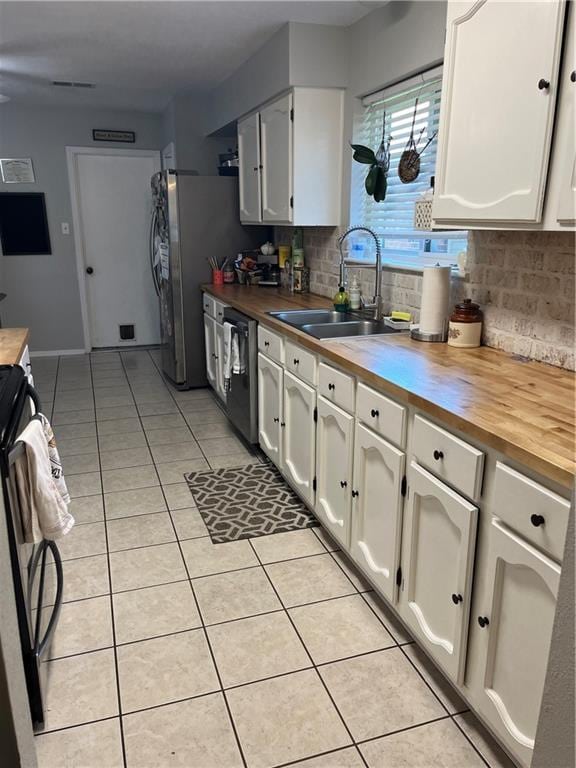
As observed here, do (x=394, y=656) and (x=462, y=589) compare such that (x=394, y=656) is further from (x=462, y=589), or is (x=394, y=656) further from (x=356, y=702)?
(x=462, y=589)

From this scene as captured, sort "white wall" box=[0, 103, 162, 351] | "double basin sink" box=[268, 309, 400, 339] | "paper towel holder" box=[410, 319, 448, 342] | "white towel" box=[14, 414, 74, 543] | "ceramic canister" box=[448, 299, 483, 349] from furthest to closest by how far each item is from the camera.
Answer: "white wall" box=[0, 103, 162, 351], "double basin sink" box=[268, 309, 400, 339], "paper towel holder" box=[410, 319, 448, 342], "ceramic canister" box=[448, 299, 483, 349], "white towel" box=[14, 414, 74, 543]

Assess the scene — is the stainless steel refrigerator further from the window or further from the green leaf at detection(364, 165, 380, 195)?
the green leaf at detection(364, 165, 380, 195)

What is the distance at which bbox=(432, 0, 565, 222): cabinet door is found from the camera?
153cm

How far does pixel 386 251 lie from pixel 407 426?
5.35 feet

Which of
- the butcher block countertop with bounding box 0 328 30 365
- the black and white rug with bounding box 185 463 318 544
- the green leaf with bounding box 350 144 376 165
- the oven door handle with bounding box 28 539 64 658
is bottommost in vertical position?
the black and white rug with bounding box 185 463 318 544

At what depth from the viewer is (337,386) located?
2.19 metres

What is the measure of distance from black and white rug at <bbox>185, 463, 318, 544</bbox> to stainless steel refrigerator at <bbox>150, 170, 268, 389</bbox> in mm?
1676

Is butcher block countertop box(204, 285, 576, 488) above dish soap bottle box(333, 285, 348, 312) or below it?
below

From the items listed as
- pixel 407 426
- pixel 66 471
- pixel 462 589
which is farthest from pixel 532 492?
pixel 66 471

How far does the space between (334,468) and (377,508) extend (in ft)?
Result: 1.27

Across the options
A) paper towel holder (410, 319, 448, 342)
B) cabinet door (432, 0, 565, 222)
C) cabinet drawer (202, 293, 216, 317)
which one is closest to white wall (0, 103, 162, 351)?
cabinet drawer (202, 293, 216, 317)

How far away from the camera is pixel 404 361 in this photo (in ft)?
6.57

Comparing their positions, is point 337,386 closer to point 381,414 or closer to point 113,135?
point 381,414

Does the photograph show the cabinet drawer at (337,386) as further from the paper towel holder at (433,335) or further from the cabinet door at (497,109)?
the cabinet door at (497,109)
